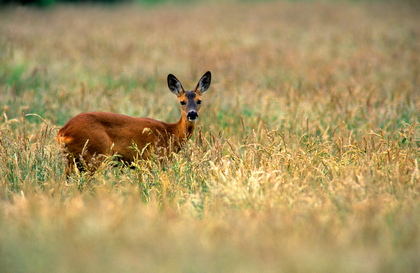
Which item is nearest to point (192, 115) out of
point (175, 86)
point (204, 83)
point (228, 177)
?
point (175, 86)

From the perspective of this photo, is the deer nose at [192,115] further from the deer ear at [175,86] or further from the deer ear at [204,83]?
the deer ear at [204,83]

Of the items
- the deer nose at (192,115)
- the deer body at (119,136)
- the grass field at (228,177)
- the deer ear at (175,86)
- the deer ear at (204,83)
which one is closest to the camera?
the grass field at (228,177)

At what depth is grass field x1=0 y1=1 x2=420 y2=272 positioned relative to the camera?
3.71m

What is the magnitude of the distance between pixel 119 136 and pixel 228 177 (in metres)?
1.51

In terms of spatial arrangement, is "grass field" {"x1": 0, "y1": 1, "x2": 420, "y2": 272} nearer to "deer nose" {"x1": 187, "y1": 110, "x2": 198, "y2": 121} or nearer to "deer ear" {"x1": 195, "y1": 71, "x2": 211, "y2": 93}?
"deer nose" {"x1": 187, "y1": 110, "x2": 198, "y2": 121}

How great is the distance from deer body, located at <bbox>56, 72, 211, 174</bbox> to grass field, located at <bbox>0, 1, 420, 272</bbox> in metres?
0.19

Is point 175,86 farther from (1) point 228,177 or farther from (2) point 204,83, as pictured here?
(1) point 228,177

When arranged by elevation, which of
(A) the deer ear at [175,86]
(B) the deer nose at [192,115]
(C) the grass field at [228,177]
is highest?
(A) the deer ear at [175,86]

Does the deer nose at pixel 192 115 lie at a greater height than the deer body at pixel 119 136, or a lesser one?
greater

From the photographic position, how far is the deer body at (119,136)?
6.01m

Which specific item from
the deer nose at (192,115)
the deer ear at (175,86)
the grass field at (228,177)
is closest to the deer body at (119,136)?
the deer nose at (192,115)

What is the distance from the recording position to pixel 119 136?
20.9 feet

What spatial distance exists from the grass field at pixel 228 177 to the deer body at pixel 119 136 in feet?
0.63

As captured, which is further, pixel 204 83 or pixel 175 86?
pixel 204 83
